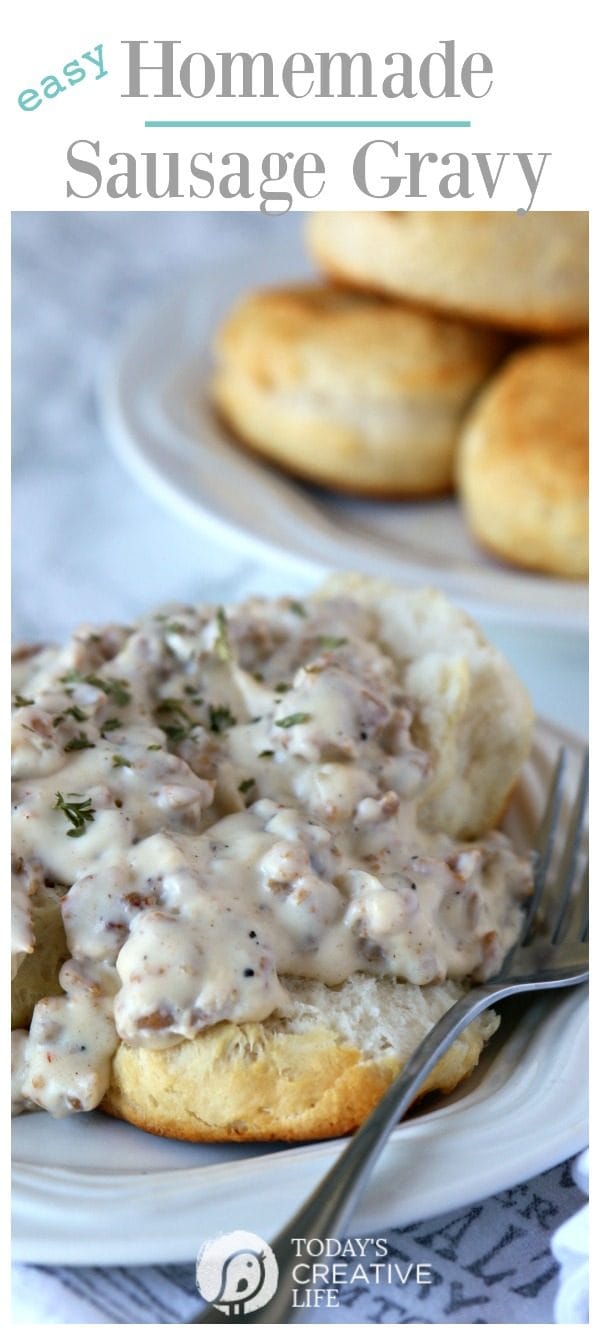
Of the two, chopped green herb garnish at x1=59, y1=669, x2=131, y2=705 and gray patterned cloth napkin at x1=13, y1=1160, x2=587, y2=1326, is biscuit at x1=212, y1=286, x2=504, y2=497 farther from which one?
gray patterned cloth napkin at x1=13, y1=1160, x2=587, y2=1326

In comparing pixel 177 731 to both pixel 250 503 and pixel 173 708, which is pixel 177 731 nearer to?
pixel 173 708

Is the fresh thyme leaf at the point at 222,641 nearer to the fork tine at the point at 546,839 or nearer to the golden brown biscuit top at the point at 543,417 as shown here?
the fork tine at the point at 546,839

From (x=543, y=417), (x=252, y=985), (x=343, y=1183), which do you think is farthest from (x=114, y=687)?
(x=543, y=417)

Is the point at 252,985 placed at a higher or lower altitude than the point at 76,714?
lower

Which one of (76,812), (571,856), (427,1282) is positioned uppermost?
(76,812)

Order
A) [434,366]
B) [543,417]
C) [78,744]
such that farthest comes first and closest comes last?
1. [434,366]
2. [543,417]
3. [78,744]
